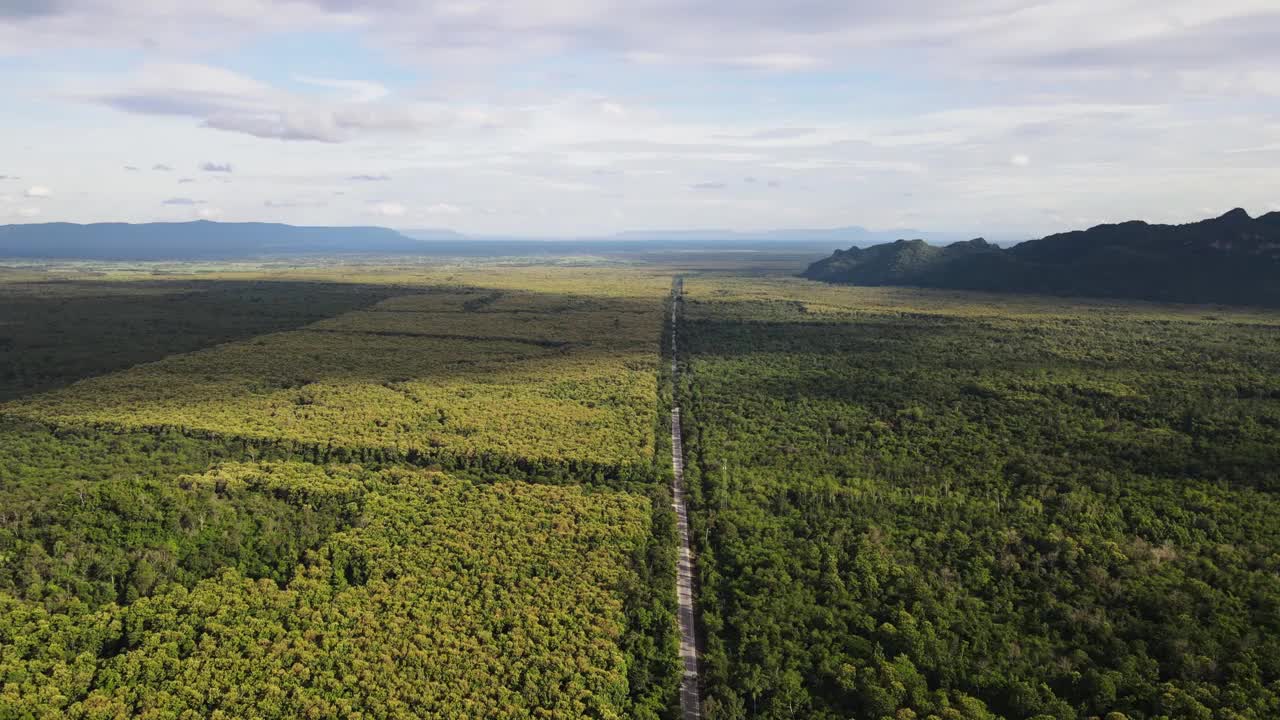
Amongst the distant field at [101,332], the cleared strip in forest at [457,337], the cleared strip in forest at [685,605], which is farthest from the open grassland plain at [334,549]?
the cleared strip in forest at [457,337]

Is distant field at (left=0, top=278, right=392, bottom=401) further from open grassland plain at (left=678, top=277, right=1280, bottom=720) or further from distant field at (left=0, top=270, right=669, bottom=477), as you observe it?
open grassland plain at (left=678, top=277, right=1280, bottom=720)

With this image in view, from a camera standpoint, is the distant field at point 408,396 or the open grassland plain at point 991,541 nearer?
the open grassland plain at point 991,541

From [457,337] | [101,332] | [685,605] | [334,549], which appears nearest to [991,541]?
[685,605]

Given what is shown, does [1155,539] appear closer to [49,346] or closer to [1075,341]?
[1075,341]

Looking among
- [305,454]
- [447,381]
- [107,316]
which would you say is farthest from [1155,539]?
[107,316]

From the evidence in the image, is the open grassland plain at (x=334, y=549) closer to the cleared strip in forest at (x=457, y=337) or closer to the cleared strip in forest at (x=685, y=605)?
the cleared strip in forest at (x=685, y=605)
